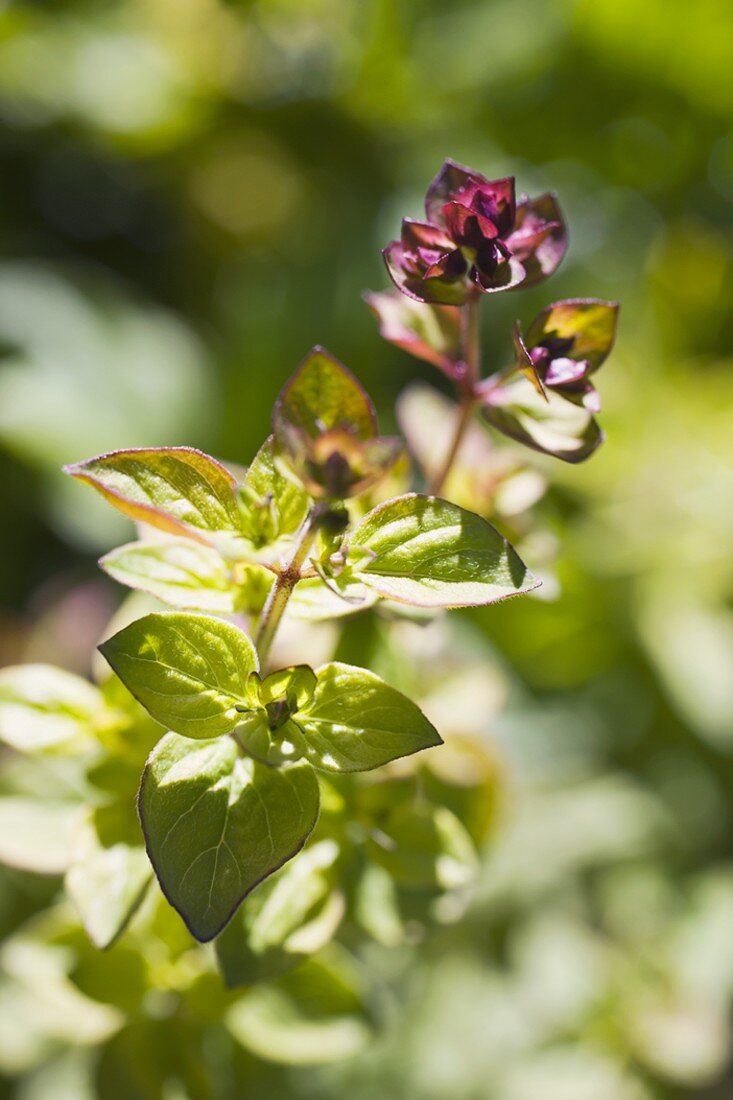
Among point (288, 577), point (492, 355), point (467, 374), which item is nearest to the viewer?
point (288, 577)

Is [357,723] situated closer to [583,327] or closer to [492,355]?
[583,327]

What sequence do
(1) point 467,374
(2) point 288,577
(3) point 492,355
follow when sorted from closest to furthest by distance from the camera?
(2) point 288,577 → (1) point 467,374 → (3) point 492,355

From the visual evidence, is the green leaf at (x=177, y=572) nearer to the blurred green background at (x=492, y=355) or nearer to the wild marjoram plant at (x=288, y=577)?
the wild marjoram plant at (x=288, y=577)

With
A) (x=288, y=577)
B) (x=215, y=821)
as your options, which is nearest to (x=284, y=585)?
(x=288, y=577)

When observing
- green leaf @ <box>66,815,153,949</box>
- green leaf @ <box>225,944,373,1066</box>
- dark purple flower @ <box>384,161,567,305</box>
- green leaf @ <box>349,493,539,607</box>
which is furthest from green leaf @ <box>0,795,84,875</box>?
dark purple flower @ <box>384,161,567,305</box>

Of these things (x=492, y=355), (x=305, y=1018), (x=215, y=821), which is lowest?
(x=305, y=1018)

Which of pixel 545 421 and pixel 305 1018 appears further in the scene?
pixel 305 1018

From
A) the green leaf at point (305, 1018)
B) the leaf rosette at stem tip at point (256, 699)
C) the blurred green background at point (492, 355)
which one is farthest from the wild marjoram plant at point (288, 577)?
the blurred green background at point (492, 355)

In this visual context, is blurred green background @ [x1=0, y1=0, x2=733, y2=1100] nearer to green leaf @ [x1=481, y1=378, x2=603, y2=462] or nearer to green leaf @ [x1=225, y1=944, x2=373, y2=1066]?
green leaf @ [x1=225, y1=944, x2=373, y2=1066]

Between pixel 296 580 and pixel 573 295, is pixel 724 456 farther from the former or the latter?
pixel 296 580
